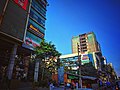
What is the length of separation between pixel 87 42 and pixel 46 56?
74723 millimetres

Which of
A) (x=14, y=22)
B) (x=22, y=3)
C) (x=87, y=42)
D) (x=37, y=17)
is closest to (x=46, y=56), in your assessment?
(x=14, y=22)

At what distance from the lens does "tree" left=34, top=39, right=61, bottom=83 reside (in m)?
23.7

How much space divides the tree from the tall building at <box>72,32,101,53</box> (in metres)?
67.6

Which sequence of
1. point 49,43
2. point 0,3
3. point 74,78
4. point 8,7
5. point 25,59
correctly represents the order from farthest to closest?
point 74,78, point 25,59, point 49,43, point 8,7, point 0,3

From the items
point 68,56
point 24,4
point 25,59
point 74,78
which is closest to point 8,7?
point 24,4

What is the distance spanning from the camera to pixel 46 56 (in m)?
24.0

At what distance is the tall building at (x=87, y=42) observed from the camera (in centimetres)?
8912

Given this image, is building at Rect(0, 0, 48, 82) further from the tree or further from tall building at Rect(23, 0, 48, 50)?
tall building at Rect(23, 0, 48, 50)

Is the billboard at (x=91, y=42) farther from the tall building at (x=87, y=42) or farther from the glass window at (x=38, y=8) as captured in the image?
the glass window at (x=38, y=8)

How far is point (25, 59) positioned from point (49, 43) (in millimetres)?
8991

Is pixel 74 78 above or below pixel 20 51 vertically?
below

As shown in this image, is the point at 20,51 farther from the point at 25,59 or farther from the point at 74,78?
the point at 74,78

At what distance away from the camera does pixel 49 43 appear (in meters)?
24.7

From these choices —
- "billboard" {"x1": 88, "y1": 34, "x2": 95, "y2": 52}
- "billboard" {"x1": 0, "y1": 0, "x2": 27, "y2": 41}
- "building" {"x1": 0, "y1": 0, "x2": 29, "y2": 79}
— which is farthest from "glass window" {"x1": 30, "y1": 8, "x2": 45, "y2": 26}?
"billboard" {"x1": 88, "y1": 34, "x2": 95, "y2": 52}
